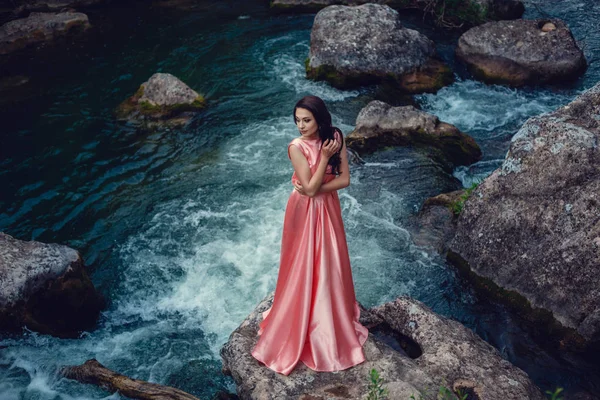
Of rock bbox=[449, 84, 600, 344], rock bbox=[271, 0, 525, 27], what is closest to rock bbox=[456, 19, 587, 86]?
rock bbox=[271, 0, 525, 27]

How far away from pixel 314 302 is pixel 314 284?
0.55ft

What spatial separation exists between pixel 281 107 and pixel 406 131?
3.08 metres

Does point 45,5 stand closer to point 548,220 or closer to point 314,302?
point 314,302

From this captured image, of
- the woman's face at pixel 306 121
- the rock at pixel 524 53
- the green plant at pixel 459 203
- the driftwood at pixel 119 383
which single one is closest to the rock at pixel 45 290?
the driftwood at pixel 119 383

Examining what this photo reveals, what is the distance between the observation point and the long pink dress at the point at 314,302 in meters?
4.92

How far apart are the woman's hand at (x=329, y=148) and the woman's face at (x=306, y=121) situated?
16 cm

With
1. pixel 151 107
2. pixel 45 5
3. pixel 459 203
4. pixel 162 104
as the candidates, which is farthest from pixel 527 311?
pixel 45 5

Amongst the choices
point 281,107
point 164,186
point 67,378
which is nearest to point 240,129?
point 281,107

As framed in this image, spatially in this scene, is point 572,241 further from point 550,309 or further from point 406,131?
point 406,131

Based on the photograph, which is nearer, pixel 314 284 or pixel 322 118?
pixel 322 118

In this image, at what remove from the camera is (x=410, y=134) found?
9.99 metres

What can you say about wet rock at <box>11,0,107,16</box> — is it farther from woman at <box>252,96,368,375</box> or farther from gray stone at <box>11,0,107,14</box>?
woman at <box>252,96,368,375</box>

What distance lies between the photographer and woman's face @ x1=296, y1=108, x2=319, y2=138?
4473 millimetres

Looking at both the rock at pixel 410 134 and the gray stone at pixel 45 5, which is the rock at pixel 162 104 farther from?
the gray stone at pixel 45 5
